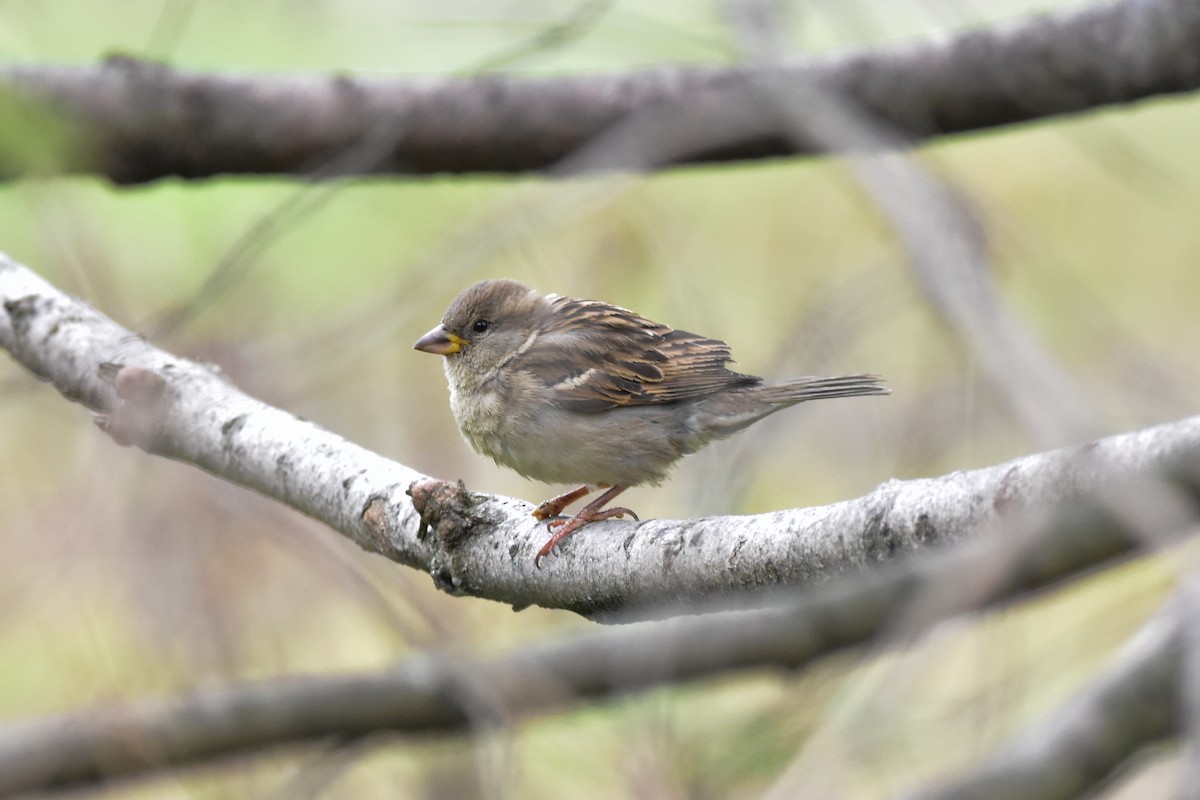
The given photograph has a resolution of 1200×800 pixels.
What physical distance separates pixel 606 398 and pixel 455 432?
3.47 metres

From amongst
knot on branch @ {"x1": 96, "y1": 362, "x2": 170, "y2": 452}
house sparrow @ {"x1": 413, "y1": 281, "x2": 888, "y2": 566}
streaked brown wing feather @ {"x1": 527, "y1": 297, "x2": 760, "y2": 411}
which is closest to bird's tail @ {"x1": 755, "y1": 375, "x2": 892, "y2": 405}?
house sparrow @ {"x1": 413, "y1": 281, "x2": 888, "y2": 566}

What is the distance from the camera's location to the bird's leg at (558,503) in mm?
3327

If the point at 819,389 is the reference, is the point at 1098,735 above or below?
below

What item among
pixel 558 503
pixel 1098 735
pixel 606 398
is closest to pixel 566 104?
pixel 606 398

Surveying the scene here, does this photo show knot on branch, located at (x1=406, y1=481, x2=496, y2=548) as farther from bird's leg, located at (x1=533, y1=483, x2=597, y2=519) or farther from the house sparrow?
the house sparrow

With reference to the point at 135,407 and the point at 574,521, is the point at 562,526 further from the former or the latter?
the point at 135,407

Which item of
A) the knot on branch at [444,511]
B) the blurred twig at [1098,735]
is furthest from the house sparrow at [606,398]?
the blurred twig at [1098,735]

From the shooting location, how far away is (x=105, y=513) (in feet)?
10.3

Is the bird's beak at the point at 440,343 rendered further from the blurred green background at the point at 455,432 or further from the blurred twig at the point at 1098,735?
the blurred twig at the point at 1098,735

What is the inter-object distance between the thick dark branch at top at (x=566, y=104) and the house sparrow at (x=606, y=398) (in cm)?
74

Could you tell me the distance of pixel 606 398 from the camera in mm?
4102

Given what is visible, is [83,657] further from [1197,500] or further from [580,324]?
[1197,500]

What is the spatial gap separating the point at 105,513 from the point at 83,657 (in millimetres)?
1579

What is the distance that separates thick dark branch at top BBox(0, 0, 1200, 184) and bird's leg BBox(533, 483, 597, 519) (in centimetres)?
128
